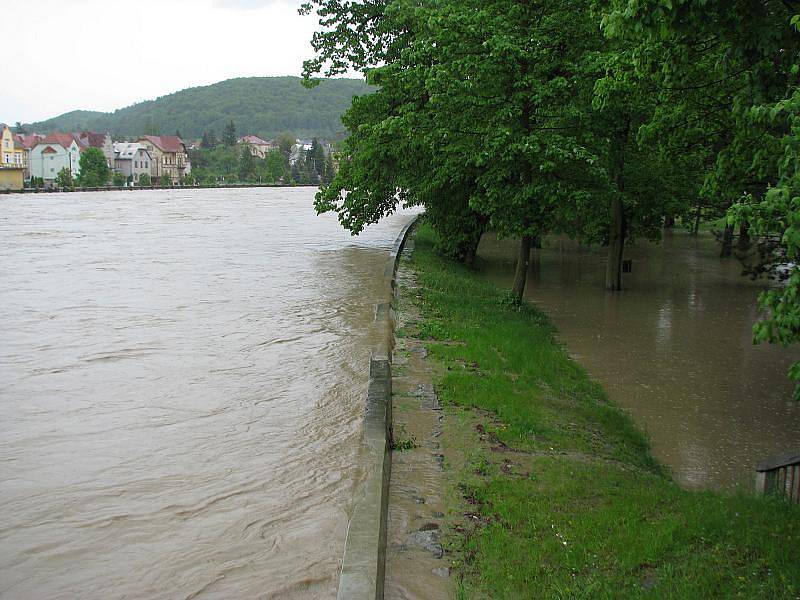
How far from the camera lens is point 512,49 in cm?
1409

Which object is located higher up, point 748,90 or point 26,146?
point 26,146

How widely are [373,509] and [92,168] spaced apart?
12496cm

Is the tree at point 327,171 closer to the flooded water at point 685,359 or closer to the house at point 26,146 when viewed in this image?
the house at point 26,146

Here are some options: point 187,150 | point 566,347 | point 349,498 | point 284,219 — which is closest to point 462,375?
point 349,498

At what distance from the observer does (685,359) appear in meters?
15.4

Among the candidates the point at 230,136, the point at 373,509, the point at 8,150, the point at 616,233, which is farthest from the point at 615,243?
the point at 230,136

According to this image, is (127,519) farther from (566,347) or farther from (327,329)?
(566,347)

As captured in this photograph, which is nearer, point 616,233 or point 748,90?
point 748,90

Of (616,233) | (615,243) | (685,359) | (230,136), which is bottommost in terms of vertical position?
(685,359)

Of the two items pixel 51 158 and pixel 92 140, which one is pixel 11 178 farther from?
pixel 92 140

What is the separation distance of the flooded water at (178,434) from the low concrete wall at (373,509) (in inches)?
27.6

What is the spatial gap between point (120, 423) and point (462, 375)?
4.66 m

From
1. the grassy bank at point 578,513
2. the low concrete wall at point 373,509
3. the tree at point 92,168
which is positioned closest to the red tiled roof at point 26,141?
the tree at point 92,168

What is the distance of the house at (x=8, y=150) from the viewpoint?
128m
